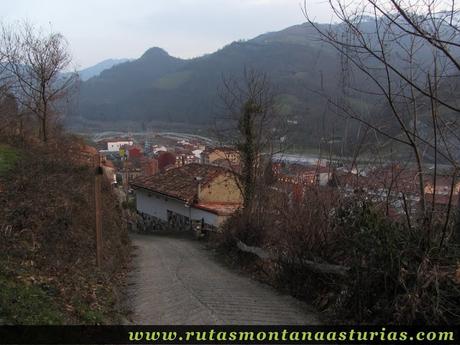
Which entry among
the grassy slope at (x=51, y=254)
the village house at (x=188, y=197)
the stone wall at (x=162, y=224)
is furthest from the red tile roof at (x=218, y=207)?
the grassy slope at (x=51, y=254)

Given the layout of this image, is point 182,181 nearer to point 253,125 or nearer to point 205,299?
point 253,125

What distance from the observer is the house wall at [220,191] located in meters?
30.5

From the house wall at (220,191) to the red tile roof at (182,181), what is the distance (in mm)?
314

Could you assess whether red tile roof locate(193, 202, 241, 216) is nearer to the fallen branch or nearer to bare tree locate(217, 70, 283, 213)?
bare tree locate(217, 70, 283, 213)

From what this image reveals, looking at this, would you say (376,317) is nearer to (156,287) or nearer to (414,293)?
(414,293)

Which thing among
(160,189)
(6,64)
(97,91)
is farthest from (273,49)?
(97,91)

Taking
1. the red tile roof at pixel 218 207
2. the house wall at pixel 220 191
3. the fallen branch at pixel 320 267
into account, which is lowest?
the red tile roof at pixel 218 207

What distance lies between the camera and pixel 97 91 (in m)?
186

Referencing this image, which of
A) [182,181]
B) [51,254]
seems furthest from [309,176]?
[182,181]

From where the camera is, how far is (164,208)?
111 feet

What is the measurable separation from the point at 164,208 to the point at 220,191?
15.4 feet

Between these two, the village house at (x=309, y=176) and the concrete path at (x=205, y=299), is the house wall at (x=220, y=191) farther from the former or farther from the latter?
the village house at (x=309, y=176)

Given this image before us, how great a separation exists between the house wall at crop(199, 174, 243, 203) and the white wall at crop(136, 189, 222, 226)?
4.00 feet

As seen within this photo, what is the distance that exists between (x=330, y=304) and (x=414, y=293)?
6.26ft
